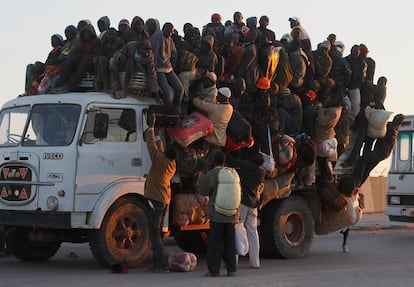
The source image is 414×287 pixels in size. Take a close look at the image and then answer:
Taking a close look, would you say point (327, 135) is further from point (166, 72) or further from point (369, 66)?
point (166, 72)

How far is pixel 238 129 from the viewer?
13.9 metres

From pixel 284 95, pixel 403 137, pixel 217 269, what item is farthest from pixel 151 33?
pixel 403 137

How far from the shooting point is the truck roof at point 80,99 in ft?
41.6

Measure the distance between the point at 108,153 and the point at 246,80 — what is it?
9.97 ft

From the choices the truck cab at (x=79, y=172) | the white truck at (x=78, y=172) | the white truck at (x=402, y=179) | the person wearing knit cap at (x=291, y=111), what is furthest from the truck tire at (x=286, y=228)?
the white truck at (x=402, y=179)

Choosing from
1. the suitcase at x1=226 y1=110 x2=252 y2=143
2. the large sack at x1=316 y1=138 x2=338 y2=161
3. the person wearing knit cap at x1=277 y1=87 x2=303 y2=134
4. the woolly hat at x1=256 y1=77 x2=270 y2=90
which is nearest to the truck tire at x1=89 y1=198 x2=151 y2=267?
the suitcase at x1=226 y1=110 x2=252 y2=143

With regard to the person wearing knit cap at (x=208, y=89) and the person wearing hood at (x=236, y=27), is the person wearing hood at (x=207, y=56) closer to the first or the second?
the person wearing knit cap at (x=208, y=89)

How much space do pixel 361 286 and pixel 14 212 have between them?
5.04 m

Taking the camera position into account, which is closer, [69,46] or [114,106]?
[114,106]

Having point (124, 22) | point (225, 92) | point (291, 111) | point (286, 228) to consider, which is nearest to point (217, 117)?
point (225, 92)

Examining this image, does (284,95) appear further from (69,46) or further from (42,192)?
(42,192)

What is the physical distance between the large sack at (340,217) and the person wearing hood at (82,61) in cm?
516

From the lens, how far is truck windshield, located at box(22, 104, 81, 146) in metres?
12.6

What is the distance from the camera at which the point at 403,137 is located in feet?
66.7
